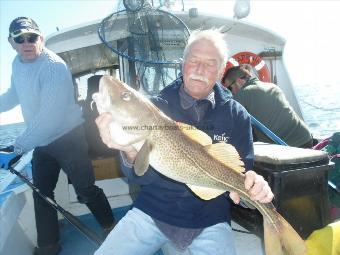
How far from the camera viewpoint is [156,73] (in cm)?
662

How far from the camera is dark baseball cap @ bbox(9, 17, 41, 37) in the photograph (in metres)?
3.88

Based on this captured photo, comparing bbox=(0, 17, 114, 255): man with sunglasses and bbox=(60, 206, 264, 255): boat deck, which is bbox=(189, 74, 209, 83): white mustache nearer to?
bbox=(60, 206, 264, 255): boat deck

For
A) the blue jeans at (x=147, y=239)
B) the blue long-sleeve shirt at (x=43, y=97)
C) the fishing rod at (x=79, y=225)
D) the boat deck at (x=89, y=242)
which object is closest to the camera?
the blue jeans at (x=147, y=239)

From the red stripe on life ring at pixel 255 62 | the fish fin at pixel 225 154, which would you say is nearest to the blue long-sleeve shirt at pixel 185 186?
the fish fin at pixel 225 154

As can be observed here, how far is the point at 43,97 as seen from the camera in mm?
3816

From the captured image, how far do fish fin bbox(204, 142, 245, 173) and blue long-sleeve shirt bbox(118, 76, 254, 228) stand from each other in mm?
397

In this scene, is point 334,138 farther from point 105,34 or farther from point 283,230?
point 105,34

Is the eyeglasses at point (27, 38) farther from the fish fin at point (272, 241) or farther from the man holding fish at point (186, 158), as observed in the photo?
the fish fin at point (272, 241)

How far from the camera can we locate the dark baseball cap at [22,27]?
12.7ft

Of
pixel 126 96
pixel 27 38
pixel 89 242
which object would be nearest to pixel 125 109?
pixel 126 96

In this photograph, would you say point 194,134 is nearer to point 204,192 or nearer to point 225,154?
point 225,154

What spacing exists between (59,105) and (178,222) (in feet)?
6.93

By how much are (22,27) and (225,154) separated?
2946 mm

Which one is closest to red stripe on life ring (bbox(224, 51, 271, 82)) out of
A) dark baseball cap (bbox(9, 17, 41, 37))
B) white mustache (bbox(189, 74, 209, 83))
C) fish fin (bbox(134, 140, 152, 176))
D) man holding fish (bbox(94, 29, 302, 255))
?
dark baseball cap (bbox(9, 17, 41, 37))
